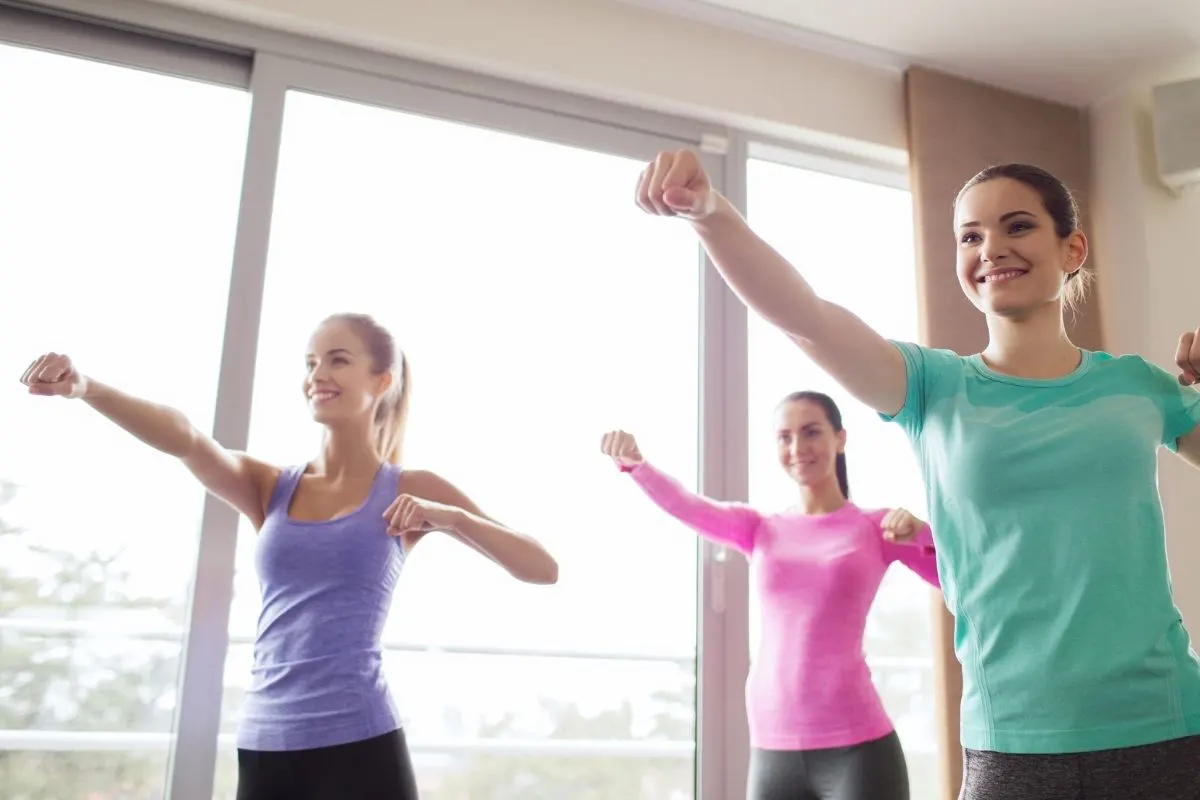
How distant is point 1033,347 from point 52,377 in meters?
1.30

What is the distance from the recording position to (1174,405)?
3.50 ft

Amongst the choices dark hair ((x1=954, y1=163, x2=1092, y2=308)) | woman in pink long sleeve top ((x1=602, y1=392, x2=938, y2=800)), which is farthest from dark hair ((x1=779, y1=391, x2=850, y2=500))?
dark hair ((x1=954, y1=163, x2=1092, y2=308))

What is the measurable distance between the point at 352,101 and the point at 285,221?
1.08 ft

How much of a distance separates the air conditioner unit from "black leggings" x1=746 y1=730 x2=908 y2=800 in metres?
1.84

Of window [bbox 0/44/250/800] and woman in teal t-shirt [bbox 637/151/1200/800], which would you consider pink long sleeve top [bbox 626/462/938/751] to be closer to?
woman in teal t-shirt [bbox 637/151/1200/800]

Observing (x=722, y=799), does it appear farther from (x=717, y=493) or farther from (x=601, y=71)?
(x=601, y=71)

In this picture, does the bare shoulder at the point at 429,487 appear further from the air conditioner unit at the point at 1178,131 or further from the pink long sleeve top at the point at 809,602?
the air conditioner unit at the point at 1178,131

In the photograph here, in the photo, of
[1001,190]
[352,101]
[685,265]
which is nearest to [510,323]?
[685,265]

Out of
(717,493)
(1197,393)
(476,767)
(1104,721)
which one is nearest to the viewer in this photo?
(1104,721)

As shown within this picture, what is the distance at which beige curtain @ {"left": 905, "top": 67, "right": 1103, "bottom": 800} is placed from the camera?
2.46 meters

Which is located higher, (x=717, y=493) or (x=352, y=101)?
(x=352, y=101)

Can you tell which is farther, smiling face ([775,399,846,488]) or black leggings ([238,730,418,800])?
smiling face ([775,399,846,488])

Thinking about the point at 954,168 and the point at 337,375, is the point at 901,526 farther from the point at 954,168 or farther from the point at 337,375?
the point at 954,168

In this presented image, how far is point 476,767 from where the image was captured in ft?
9.23
